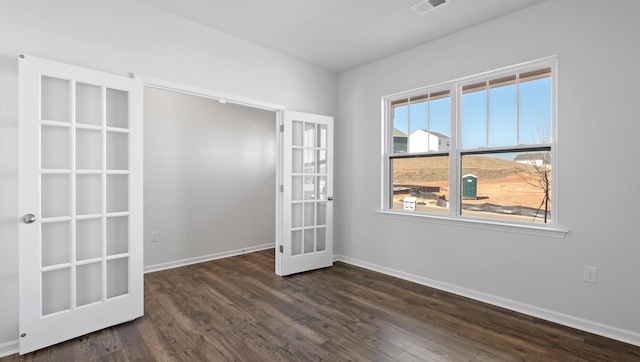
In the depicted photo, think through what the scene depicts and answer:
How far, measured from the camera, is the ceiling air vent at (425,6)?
2679 millimetres

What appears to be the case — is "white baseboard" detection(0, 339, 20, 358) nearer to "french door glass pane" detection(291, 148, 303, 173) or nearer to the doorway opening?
the doorway opening

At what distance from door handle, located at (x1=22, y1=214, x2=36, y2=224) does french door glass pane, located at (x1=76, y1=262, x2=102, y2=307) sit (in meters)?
0.48

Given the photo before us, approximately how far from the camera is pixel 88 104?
7.78 feet

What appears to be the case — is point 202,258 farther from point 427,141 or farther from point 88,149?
point 427,141

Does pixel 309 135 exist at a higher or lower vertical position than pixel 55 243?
higher

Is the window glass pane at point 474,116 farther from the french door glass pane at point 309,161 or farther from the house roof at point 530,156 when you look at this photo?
the french door glass pane at point 309,161

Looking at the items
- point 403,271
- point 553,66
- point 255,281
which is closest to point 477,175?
point 553,66

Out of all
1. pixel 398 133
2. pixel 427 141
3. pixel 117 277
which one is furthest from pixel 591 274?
pixel 117 277

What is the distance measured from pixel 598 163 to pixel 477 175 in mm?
971

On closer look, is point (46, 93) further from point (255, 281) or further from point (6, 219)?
point (255, 281)

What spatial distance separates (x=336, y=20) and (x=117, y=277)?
309 cm

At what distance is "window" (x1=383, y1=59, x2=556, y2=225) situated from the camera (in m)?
2.81

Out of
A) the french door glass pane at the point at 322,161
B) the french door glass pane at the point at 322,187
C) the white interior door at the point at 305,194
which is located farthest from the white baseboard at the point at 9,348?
the french door glass pane at the point at 322,161

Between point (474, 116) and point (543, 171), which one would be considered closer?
point (543, 171)
